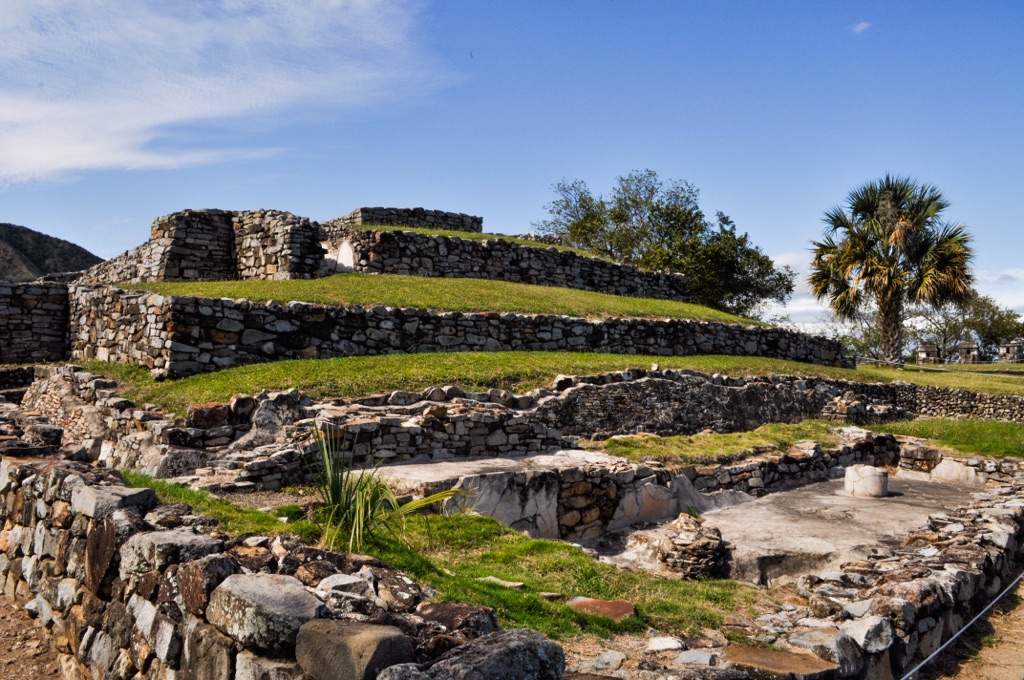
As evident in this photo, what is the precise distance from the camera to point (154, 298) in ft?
43.8

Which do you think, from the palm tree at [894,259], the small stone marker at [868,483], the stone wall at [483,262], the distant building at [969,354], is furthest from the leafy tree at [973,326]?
the small stone marker at [868,483]

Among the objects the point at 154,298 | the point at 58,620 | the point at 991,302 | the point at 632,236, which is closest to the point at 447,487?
the point at 58,620

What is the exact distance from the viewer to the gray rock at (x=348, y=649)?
3.08m

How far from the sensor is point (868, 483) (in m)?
13.5

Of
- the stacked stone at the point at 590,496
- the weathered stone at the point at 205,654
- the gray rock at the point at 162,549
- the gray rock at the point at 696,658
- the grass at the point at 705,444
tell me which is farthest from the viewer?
the grass at the point at 705,444

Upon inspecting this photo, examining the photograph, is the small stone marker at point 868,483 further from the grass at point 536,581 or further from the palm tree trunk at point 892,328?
the palm tree trunk at point 892,328

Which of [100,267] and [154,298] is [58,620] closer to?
[154,298]

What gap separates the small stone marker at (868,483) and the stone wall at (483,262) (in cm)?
1323

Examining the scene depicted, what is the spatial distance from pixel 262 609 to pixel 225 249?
19.3 metres

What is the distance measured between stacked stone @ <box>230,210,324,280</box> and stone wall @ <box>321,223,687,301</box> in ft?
5.04

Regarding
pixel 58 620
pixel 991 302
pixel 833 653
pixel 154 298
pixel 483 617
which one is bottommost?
pixel 58 620

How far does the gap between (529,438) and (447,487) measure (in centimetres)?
331

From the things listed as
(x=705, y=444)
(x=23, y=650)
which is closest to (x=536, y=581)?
(x=23, y=650)

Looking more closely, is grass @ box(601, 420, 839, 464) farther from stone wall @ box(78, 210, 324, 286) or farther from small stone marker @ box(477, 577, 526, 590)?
stone wall @ box(78, 210, 324, 286)
